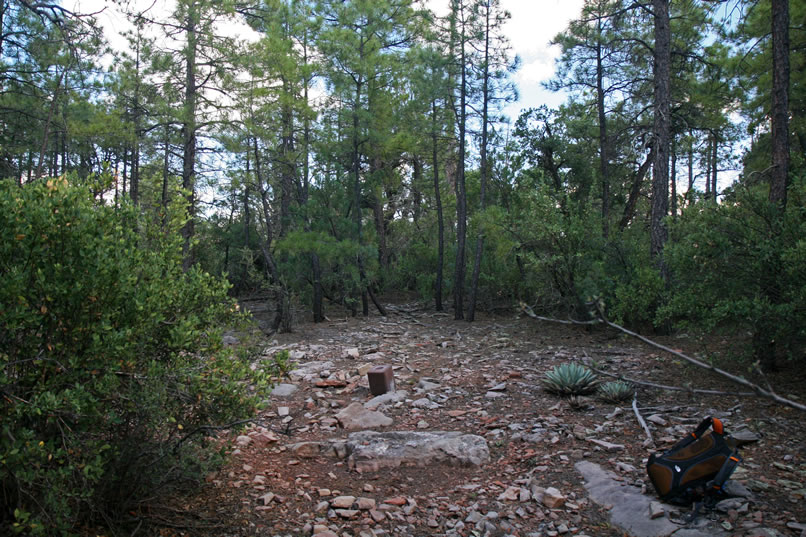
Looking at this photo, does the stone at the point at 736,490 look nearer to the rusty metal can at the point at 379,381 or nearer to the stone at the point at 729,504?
the stone at the point at 729,504

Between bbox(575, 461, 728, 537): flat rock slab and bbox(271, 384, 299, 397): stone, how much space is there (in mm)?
4060

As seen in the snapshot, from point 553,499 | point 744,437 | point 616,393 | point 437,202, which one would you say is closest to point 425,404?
point 616,393

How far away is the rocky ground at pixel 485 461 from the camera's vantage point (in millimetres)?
3682

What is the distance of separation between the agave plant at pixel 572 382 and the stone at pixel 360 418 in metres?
2.06

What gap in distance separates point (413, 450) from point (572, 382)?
2.39 meters

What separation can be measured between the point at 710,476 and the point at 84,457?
397 cm

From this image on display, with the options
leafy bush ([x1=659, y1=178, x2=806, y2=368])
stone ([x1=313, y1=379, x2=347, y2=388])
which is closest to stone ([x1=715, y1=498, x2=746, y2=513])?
leafy bush ([x1=659, y1=178, x2=806, y2=368])

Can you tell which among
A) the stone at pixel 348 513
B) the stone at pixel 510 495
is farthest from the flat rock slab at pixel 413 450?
the stone at pixel 348 513

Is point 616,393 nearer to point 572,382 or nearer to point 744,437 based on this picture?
point 572,382

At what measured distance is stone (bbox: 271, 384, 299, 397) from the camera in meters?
7.11

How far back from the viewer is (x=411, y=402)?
663 cm

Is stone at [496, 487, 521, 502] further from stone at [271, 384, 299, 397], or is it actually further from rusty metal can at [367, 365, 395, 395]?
stone at [271, 384, 299, 397]

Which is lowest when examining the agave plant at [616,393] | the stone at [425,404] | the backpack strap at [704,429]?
the stone at [425,404]

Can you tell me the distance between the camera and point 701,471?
11.7 ft
